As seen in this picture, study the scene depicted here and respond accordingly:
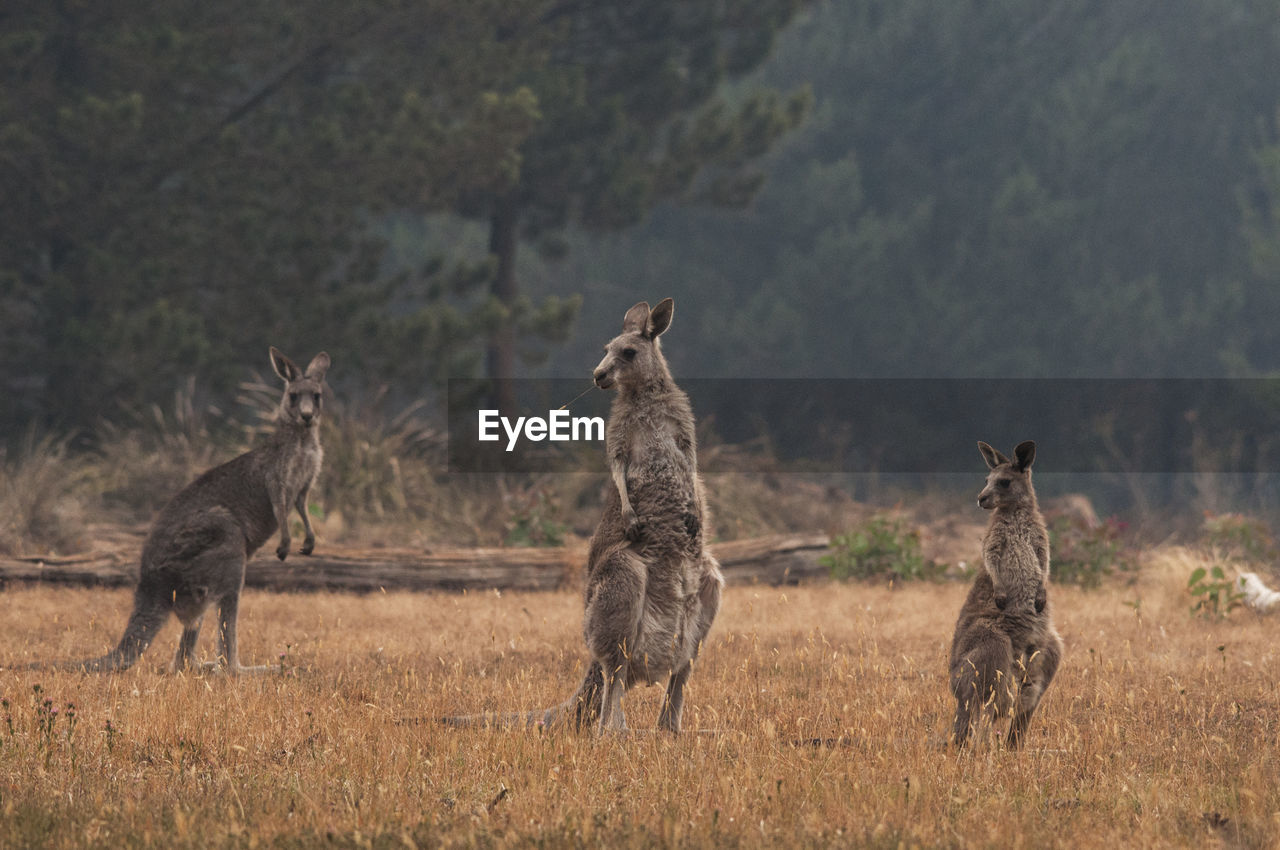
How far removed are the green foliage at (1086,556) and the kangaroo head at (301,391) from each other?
25.6ft

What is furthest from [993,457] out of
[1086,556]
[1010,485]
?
[1086,556]

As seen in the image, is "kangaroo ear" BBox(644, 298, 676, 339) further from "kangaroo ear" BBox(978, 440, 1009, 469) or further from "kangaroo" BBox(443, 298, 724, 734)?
"kangaroo ear" BBox(978, 440, 1009, 469)

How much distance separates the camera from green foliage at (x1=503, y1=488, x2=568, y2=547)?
1455cm

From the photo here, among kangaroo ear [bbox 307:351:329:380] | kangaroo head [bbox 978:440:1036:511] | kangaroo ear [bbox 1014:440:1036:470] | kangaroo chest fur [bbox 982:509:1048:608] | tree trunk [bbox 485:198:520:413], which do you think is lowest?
kangaroo chest fur [bbox 982:509:1048:608]

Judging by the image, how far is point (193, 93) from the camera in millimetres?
19625

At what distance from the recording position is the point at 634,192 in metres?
22.0

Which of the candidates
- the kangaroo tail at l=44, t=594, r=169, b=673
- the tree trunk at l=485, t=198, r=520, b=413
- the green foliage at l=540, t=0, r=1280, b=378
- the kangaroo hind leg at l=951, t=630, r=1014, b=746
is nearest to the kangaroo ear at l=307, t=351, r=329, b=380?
the kangaroo tail at l=44, t=594, r=169, b=673

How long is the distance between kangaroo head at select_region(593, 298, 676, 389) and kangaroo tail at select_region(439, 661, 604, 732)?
56.3 inches

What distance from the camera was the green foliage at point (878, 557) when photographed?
13461mm

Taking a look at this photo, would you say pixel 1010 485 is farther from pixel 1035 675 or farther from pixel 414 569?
pixel 414 569

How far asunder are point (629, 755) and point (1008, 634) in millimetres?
1835

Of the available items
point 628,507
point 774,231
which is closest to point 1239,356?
point 774,231

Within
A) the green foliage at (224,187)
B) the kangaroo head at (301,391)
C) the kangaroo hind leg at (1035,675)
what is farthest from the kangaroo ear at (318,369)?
the green foliage at (224,187)

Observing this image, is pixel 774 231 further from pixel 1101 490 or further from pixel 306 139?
pixel 306 139
